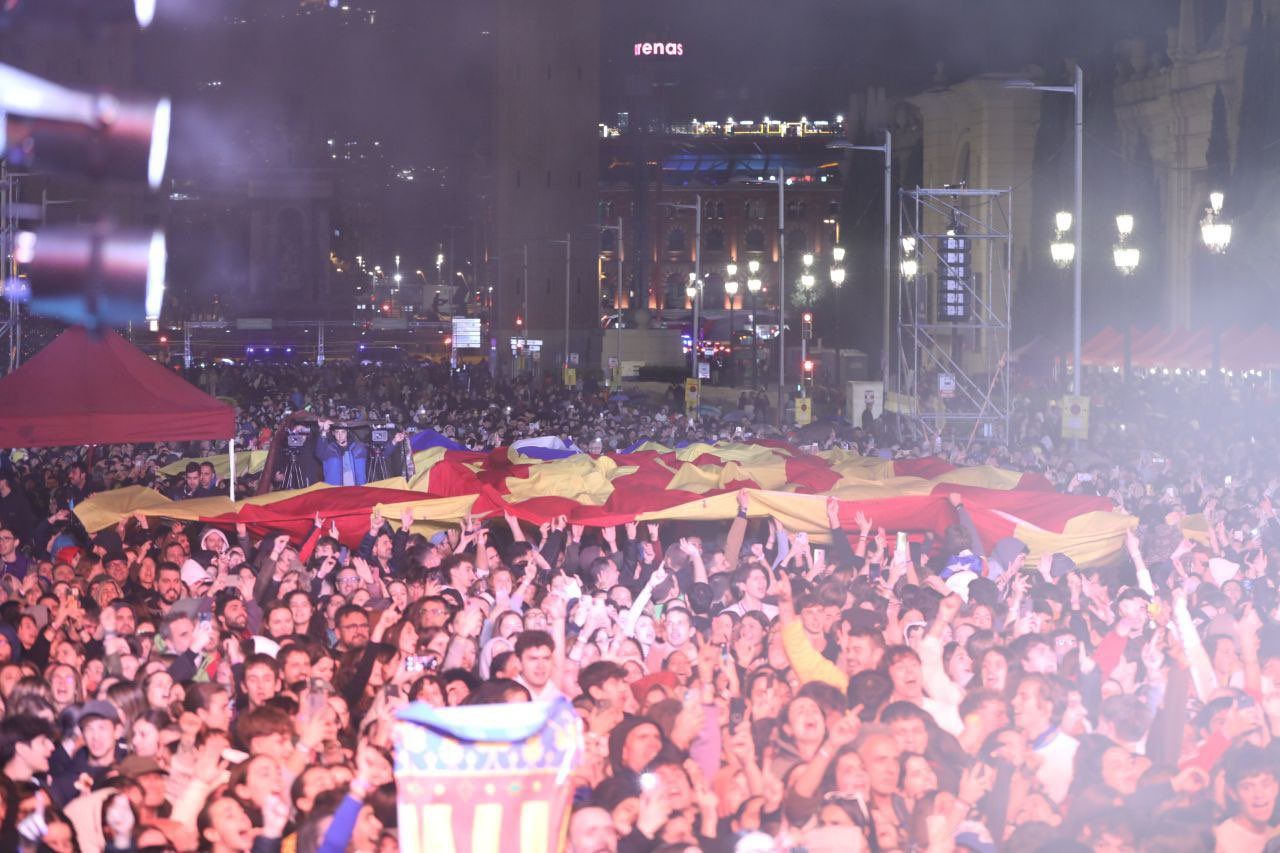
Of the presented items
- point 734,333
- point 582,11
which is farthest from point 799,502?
point 734,333

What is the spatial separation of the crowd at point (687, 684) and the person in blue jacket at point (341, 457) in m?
6.50

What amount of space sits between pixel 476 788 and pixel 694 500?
436 inches

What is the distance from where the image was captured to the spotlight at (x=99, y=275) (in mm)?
11352

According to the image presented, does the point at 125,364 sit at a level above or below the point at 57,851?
above

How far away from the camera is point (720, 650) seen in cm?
1009

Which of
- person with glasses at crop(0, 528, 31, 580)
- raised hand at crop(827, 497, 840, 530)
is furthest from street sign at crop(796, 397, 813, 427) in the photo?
person with glasses at crop(0, 528, 31, 580)

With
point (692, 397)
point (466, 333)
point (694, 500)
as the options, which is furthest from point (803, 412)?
point (466, 333)

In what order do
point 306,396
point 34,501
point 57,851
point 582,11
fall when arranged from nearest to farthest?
point 57,851, point 34,501, point 306,396, point 582,11

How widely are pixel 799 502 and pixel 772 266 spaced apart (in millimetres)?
116079

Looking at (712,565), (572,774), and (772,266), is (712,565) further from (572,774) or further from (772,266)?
(772,266)

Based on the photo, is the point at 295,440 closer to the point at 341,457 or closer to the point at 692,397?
the point at 341,457

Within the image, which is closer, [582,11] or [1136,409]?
[1136,409]

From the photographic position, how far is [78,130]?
988 cm

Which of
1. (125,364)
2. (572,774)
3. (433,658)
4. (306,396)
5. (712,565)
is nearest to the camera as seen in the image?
(572,774)
